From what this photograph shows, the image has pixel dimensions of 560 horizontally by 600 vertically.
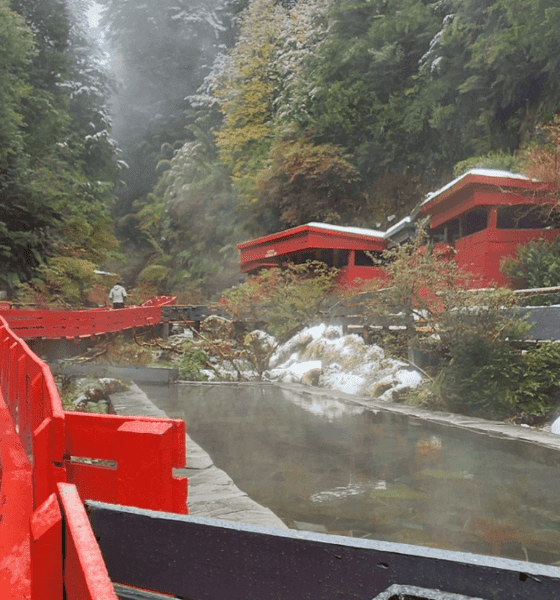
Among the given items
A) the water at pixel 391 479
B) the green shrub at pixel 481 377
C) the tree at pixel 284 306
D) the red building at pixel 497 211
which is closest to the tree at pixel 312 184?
the tree at pixel 284 306

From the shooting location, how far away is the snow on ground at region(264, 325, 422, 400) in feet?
39.5

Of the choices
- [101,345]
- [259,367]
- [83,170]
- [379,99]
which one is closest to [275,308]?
[259,367]

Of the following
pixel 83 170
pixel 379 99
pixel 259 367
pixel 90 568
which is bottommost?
pixel 259 367

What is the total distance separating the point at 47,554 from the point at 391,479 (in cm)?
485

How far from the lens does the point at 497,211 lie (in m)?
16.6

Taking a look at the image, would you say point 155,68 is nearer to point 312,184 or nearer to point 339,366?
point 312,184

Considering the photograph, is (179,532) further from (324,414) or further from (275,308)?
(275,308)

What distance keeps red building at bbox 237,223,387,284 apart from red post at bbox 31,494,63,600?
2299 centimetres

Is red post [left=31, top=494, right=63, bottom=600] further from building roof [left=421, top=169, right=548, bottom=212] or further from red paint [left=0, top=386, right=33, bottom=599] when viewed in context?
building roof [left=421, top=169, right=548, bottom=212]

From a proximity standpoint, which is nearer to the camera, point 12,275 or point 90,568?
point 90,568

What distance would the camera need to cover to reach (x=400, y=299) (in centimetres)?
1304

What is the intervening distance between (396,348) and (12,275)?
19224mm

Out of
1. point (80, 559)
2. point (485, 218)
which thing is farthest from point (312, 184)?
point (80, 559)

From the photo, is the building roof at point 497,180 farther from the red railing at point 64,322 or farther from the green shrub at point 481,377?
the red railing at point 64,322
